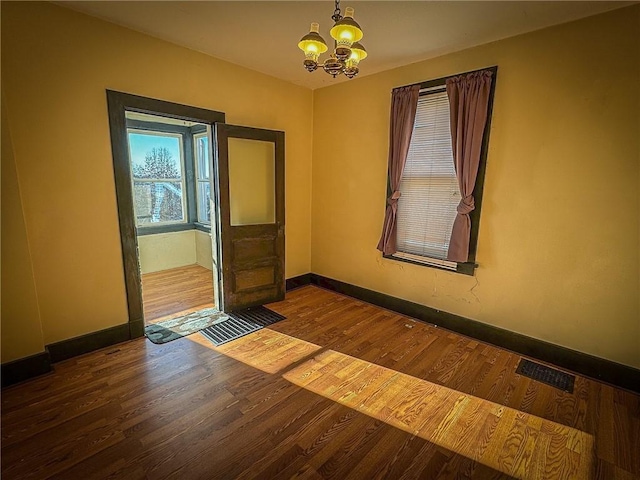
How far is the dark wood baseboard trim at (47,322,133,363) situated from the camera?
248 centimetres

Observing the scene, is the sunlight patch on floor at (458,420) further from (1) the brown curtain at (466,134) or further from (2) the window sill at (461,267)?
(1) the brown curtain at (466,134)

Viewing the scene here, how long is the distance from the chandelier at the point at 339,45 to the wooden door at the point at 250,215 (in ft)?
5.31

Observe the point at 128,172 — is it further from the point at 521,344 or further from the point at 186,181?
the point at 521,344

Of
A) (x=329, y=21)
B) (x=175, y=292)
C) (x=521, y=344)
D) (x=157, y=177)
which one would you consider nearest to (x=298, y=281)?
(x=175, y=292)

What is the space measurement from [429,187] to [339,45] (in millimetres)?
1862

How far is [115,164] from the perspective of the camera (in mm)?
2598

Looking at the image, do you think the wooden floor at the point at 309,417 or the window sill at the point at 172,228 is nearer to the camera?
the wooden floor at the point at 309,417

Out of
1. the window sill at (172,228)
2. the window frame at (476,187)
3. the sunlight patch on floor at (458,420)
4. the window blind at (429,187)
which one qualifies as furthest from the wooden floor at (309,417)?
the window sill at (172,228)

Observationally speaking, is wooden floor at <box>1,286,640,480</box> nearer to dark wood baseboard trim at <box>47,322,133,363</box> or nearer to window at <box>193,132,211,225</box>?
dark wood baseboard trim at <box>47,322,133,363</box>

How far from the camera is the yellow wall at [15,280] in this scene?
2045mm

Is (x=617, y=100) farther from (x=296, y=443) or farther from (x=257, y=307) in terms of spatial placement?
(x=257, y=307)

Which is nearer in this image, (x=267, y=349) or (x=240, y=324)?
(x=267, y=349)

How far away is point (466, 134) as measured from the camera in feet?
9.05

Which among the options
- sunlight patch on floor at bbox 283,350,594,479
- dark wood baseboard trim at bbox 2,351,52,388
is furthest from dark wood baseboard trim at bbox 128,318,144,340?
sunlight patch on floor at bbox 283,350,594,479
